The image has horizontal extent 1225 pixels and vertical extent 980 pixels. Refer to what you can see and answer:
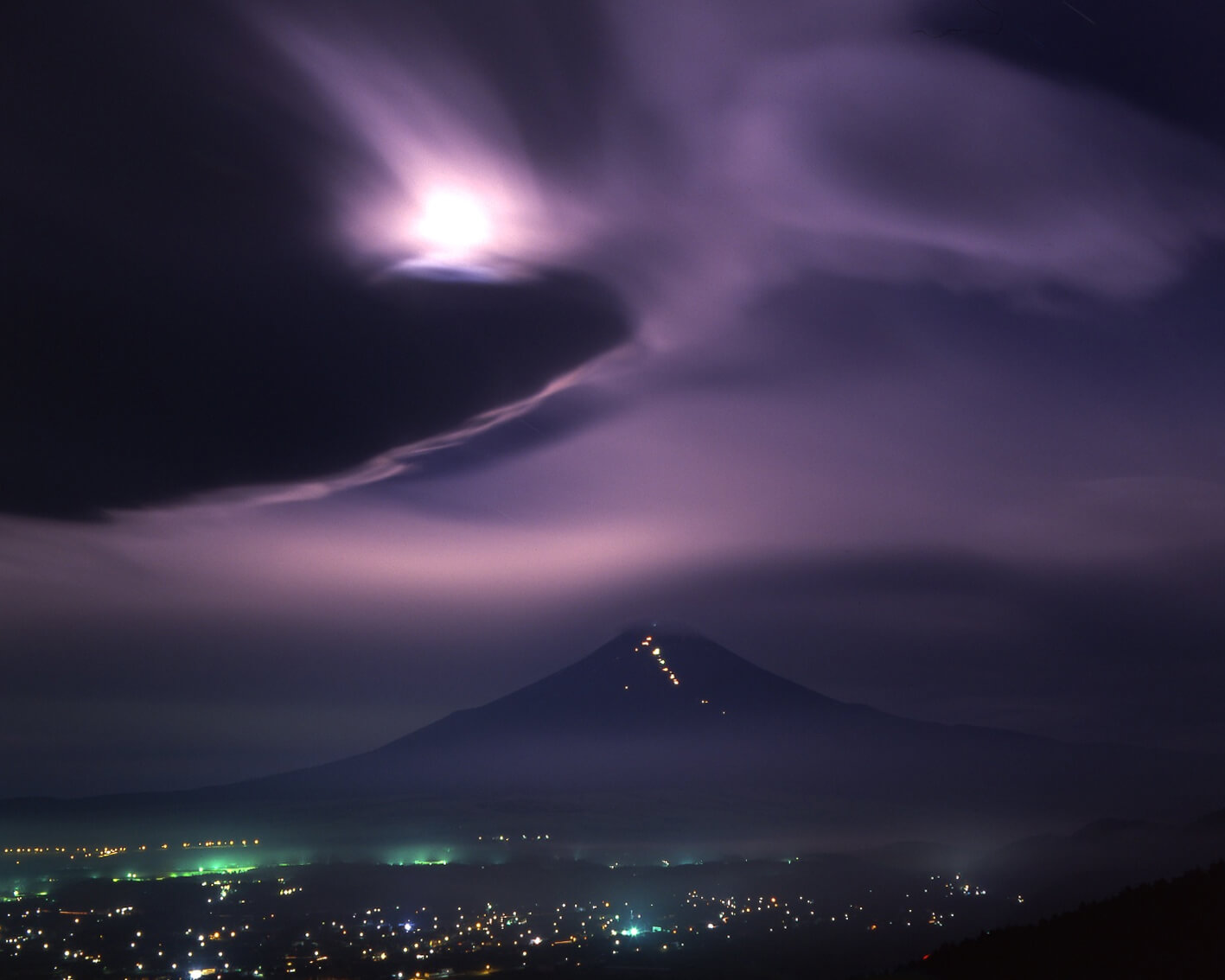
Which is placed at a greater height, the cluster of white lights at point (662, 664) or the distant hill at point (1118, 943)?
the cluster of white lights at point (662, 664)

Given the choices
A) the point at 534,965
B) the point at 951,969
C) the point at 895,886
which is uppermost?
the point at 951,969

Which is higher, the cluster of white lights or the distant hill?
the cluster of white lights

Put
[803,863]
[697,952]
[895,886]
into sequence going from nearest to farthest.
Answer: [697,952] → [895,886] → [803,863]

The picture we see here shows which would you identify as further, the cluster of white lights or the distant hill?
the cluster of white lights

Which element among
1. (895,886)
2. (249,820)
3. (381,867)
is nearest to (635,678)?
(249,820)

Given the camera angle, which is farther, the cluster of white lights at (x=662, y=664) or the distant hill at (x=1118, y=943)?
the cluster of white lights at (x=662, y=664)

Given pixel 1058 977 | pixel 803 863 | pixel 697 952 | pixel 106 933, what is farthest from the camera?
pixel 803 863

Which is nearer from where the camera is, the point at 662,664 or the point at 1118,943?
the point at 1118,943

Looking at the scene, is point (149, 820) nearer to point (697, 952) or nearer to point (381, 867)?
point (381, 867)
